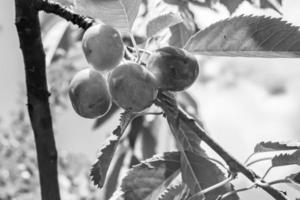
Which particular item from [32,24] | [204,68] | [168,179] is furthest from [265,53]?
[204,68]

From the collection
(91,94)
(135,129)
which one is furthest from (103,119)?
(91,94)

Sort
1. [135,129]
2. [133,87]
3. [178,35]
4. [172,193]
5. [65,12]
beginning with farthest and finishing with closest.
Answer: [135,129] < [178,35] < [65,12] < [172,193] < [133,87]

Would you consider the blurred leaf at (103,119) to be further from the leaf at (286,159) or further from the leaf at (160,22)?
the leaf at (286,159)

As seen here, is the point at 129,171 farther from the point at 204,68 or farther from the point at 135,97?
the point at 204,68

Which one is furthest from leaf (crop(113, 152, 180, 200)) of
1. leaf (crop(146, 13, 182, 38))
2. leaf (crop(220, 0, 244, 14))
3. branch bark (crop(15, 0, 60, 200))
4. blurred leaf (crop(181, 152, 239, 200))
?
leaf (crop(220, 0, 244, 14))

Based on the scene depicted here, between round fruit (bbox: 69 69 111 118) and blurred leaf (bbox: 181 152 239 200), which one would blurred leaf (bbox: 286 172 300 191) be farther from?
round fruit (bbox: 69 69 111 118)

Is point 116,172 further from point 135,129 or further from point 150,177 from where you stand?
point 150,177
